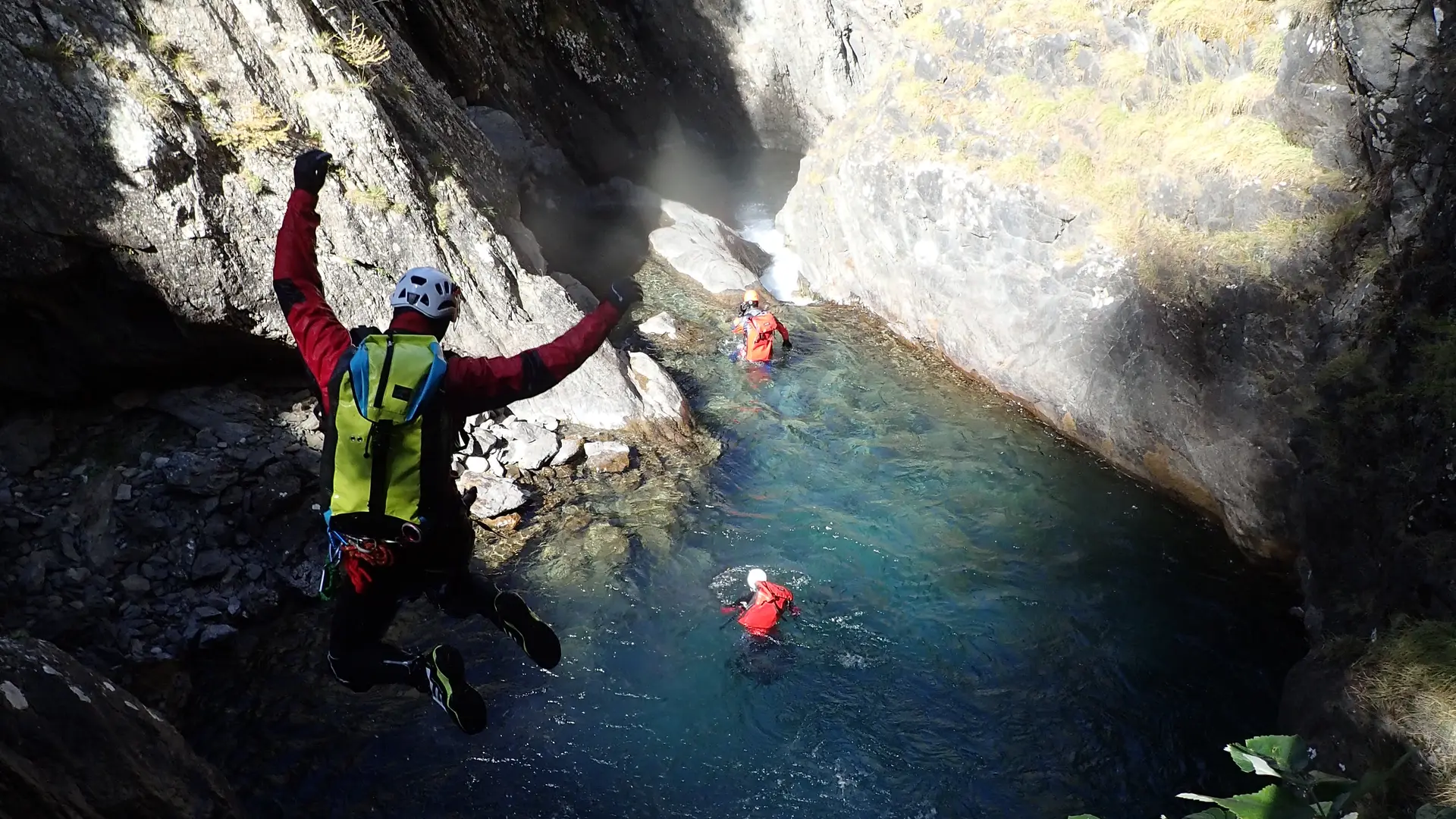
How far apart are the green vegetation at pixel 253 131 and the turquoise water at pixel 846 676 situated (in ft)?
16.6

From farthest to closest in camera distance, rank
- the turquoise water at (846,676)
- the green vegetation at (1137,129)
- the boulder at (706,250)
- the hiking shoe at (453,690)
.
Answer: the boulder at (706,250)
the green vegetation at (1137,129)
the turquoise water at (846,676)
the hiking shoe at (453,690)

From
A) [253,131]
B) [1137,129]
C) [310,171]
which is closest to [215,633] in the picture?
[253,131]

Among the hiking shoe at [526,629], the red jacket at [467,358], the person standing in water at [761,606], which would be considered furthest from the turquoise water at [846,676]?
the red jacket at [467,358]

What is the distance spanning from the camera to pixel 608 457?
33.6 ft

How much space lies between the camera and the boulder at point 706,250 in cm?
1614

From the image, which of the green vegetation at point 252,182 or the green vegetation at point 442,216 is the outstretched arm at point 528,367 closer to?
the green vegetation at point 252,182

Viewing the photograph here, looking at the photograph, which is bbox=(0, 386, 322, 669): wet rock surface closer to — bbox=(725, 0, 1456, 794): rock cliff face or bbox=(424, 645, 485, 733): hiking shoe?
bbox=(424, 645, 485, 733): hiking shoe

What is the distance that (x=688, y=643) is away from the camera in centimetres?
782

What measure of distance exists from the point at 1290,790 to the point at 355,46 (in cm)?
1108

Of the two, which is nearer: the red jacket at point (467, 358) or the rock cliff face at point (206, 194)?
the red jacket at point (467, 358)

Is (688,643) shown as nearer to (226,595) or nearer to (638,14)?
(226,595)

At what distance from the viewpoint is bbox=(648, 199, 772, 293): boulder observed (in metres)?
16.1

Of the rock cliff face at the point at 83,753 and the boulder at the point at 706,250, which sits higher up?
the boulder at the point at 706,250

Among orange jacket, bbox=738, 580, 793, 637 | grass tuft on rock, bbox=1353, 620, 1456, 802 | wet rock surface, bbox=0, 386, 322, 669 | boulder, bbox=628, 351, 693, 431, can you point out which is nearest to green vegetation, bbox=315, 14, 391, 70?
wet rock surface, bbox=0, 386, 322, 669
